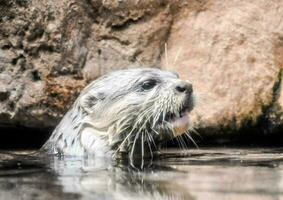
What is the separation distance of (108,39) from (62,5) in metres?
0.41

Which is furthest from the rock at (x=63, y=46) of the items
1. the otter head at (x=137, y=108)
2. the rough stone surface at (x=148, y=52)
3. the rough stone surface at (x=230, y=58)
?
the otter head at (x=137, y=108)

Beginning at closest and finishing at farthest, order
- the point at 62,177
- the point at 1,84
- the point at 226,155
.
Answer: the point at 62,177 < the point at 226,155 < the point at 1,84

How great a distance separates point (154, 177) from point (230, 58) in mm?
2055

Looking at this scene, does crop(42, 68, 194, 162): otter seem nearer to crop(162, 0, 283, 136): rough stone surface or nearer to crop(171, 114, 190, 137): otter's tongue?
crop(171, 114, 190, 137): otter's tongue

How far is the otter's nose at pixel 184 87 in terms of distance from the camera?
5.32 m

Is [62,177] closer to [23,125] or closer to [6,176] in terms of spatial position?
[6,176]

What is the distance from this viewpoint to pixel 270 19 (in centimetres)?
609

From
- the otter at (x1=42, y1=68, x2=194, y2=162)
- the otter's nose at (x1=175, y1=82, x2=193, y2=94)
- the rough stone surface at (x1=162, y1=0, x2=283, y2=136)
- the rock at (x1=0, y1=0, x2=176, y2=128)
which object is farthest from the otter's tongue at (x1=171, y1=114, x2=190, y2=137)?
the rock at (x1=0, y1=0, x2=176, y2=128)

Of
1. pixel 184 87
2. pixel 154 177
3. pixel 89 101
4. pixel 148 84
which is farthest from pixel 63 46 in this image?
pixel 154 177

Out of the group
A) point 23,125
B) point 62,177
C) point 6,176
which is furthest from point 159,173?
point 23,125

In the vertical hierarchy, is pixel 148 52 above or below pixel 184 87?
above

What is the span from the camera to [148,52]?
20.3ft

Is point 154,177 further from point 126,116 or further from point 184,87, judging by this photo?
Answer: point 126,116

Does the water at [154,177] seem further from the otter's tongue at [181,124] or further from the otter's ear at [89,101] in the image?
the otter's ear at [89,101]
